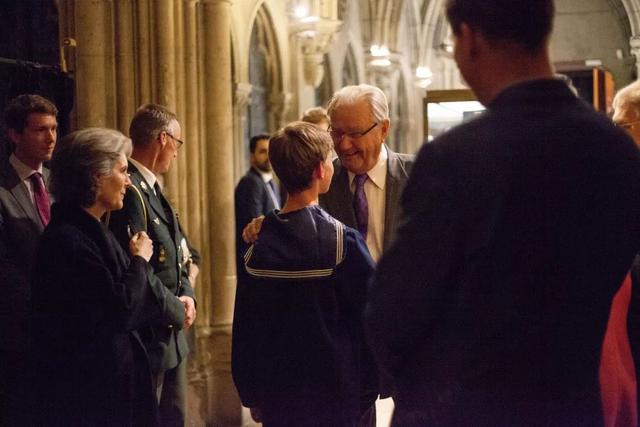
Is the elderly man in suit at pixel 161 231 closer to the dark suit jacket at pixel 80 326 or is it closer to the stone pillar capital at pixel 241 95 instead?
the dark suit jacket at pixel 80 326

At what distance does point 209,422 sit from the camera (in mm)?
5930

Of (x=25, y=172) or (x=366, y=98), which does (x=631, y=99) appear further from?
(x=25, y=172)

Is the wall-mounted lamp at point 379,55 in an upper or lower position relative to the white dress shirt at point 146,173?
upper

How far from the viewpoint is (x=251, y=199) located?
7141mm

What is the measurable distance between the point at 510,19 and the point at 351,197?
1837 mm

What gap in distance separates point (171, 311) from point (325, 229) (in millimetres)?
897

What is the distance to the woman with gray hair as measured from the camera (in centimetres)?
302

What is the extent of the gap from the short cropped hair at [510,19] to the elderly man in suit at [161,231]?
7.26ft

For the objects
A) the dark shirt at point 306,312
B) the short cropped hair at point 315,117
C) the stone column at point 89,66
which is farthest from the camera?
the stone column at point 89,66

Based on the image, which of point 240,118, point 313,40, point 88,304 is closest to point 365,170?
point 88,304

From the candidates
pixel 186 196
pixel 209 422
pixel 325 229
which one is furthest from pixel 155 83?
pixel 325 229

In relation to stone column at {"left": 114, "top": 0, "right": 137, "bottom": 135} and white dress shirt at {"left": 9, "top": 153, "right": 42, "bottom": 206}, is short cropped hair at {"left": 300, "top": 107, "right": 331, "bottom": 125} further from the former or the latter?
white dress shirt at {"left": 9, "top": 153, "right": 42, "bottom": 206}

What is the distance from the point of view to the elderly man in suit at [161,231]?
12.1 ft

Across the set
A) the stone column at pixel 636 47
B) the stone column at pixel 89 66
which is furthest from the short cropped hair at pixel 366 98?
the stone column at pixel 636 47
